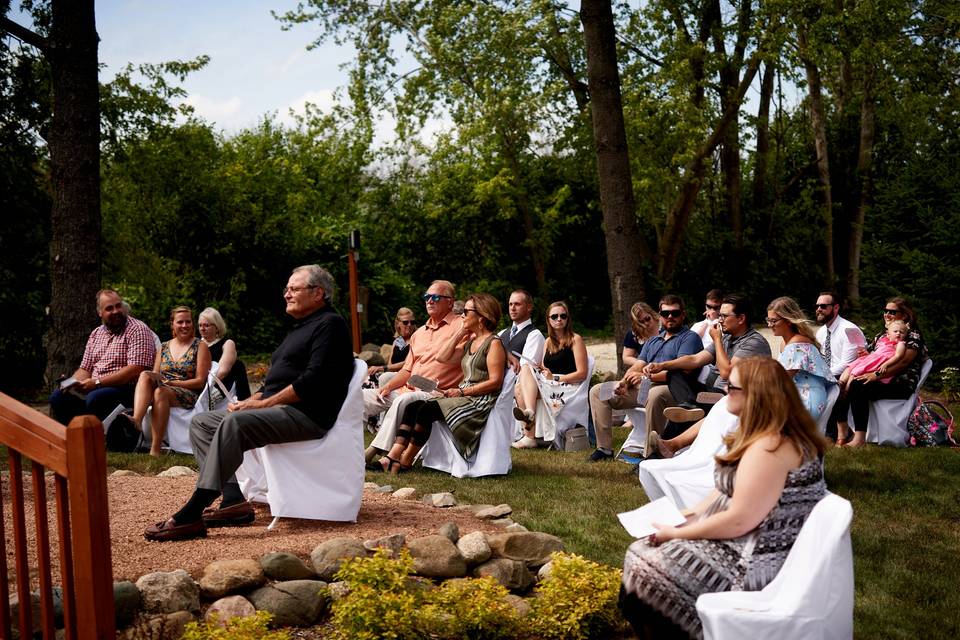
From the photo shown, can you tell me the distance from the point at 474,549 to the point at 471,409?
3156mm

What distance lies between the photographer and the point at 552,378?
400 inches

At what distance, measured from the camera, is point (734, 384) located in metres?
4.04

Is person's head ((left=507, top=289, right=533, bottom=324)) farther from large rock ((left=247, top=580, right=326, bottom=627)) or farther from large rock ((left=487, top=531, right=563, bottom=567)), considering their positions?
large rock ((left=247, top=580, right=326, bottom=627))

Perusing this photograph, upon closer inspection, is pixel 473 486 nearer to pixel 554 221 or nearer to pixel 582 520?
pixel 582 520

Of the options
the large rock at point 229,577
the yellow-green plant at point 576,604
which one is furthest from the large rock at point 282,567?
the yellow-green plant at point 576,604

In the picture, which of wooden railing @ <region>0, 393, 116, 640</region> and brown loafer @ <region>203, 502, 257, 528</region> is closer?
wooden railing @ <region>0, 393, 116, 640</region>

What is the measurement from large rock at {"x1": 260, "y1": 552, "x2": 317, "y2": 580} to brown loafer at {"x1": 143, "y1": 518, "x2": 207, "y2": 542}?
84 cm

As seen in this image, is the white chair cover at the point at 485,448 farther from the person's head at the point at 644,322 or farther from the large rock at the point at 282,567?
the large rock at the point at 282,567

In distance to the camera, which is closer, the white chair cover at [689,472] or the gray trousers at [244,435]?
the white chair cover at [689,472]

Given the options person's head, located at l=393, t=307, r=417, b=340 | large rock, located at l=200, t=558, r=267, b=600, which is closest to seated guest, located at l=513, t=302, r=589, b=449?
person's head, located at l=393, t=307, r=417, b=340

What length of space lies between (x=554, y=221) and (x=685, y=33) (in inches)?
246

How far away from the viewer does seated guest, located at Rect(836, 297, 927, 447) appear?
944 centimetres

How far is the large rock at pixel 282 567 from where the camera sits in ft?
16.2

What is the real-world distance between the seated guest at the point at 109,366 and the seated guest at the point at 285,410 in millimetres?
3557
